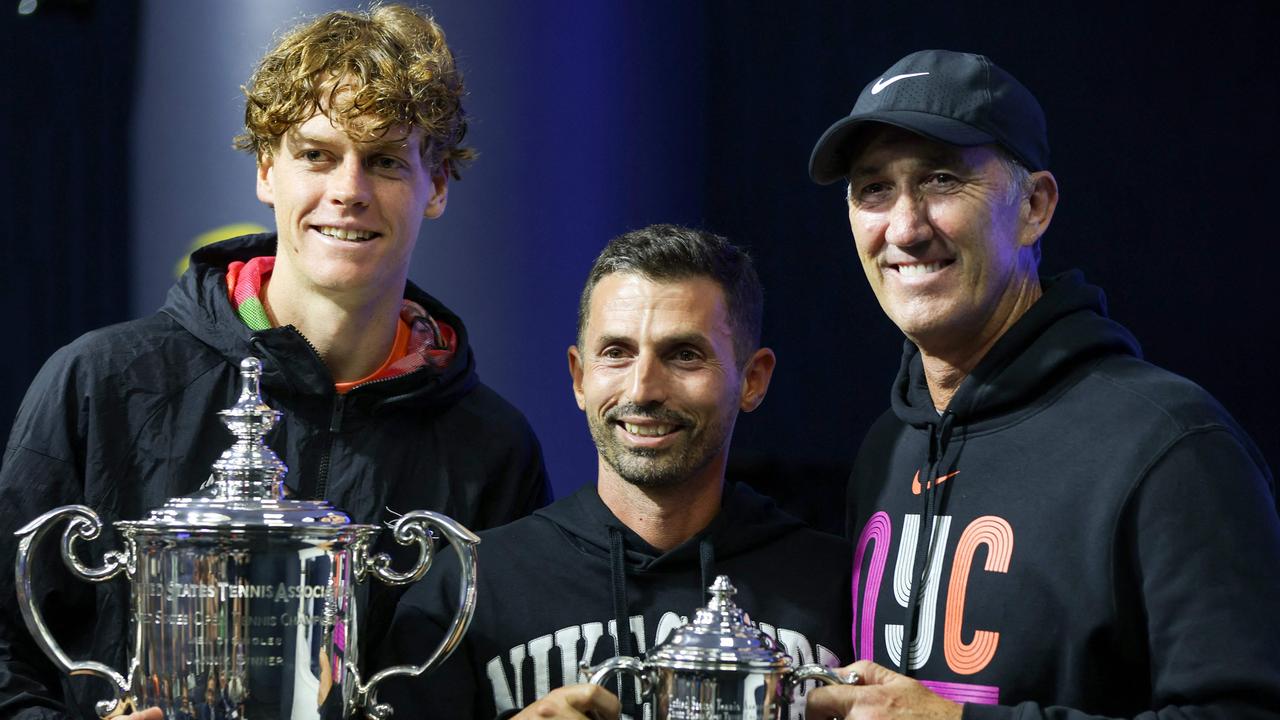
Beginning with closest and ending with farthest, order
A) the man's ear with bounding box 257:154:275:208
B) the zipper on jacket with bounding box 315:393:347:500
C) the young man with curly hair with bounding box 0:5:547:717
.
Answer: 1. the young man with curly hair with bounding box 0:5:547:717
2. the zipper on jacket with bounding box 315:393:347:500
3. the man's ear with bounding box 257:154:275:208

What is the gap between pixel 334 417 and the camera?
2592mm

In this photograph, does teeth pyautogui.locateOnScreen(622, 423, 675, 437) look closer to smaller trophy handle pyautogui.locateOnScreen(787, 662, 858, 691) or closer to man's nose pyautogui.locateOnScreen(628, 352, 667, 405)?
man's nose pyautogui.locateOnScreen(628, 352, 667, 405)

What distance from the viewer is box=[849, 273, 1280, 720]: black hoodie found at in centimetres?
Answer: 195

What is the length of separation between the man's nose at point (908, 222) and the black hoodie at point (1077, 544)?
20 centimetres

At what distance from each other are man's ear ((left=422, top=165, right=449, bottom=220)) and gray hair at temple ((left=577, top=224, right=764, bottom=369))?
0.39 meters

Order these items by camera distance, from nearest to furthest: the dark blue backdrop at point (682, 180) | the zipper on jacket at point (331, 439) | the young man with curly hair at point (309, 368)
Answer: the young man with curly hair at point (309, 368), the zipper on jacket at point (331, 439), the dark blue backdrop at point (682, 180)

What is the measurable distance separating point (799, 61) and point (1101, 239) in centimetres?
108

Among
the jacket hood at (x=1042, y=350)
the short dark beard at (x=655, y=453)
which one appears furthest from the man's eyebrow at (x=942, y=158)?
the short dark beard at (x=655, y=453)

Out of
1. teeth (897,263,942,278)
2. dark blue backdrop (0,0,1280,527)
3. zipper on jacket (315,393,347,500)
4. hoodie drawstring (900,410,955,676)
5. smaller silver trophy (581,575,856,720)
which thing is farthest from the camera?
dark blue backdrop (0,0,1280,527)

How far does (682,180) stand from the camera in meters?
4.18

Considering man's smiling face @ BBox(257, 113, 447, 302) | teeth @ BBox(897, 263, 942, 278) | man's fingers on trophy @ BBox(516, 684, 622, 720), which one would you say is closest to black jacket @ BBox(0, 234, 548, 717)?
man's smiling face @ BBox(257, 113, 447, 302)

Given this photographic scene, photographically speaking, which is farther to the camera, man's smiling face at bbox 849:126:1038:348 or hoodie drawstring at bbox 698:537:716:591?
hoodie drawstring at bbox 698:537:716:591

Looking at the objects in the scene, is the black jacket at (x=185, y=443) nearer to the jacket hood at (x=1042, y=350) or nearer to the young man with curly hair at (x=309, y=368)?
the young man with curly hair at (x=309, y=368)

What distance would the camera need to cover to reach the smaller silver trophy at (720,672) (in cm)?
186
